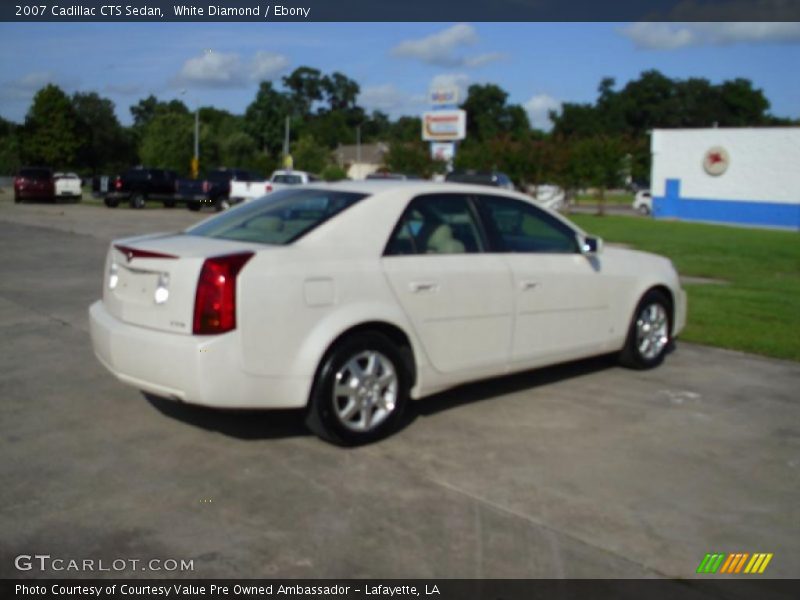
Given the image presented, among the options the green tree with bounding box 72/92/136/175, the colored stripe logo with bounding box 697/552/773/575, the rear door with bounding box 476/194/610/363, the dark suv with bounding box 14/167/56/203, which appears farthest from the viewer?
the green tree with bounding box 72/92/136/175

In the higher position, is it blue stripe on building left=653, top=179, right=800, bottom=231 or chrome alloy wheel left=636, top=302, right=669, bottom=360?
blue stripe on building left=653, top=179, right=800, bottom=231

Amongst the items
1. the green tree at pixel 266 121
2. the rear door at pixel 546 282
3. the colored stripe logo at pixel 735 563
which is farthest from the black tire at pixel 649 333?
the green tree at pixel 266 121

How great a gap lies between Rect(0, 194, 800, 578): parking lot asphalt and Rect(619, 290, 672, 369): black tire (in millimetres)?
171

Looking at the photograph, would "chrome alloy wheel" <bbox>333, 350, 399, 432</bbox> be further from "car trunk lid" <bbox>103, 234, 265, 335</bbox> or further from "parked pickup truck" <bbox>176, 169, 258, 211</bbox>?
"parked pickup truck" <bbox>176, 169, 258, 211</bbox>

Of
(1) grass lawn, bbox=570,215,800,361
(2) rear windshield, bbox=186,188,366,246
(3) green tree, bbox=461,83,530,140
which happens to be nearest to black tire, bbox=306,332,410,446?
(2) rear windshield, bbox=186,188,366,246

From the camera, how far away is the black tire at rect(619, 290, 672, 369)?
285 inches

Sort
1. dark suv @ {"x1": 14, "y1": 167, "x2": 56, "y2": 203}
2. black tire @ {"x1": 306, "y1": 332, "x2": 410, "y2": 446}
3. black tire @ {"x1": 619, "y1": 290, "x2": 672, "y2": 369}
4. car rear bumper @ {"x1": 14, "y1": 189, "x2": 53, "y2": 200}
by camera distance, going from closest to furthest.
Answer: black tire @ {"x1": 306, "y1": 332, "x2": 410, "y2": 446}
black tire @ {"x1": 619, "y1": 290, "x2": 672, "y2": 369}
dark suv @ {"x1": 14, "y1": 167, "x2": 56, "y2": 203}
car rear bumper @ {"x1": 14, "y1": 189, "x2": 53, "y2": 200}

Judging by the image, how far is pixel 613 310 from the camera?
695cm

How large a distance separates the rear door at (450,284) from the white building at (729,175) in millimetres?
37773

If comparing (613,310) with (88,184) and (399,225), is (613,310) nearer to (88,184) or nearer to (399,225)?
(399,225)

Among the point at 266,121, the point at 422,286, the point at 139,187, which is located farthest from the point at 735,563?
the point at 266,121

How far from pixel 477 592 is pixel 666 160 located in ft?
146

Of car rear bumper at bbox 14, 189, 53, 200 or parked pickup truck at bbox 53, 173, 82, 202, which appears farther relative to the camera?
parked pickup truck at bbox 53, 173, 82, 202

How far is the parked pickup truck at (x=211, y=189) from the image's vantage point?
1419 inches
